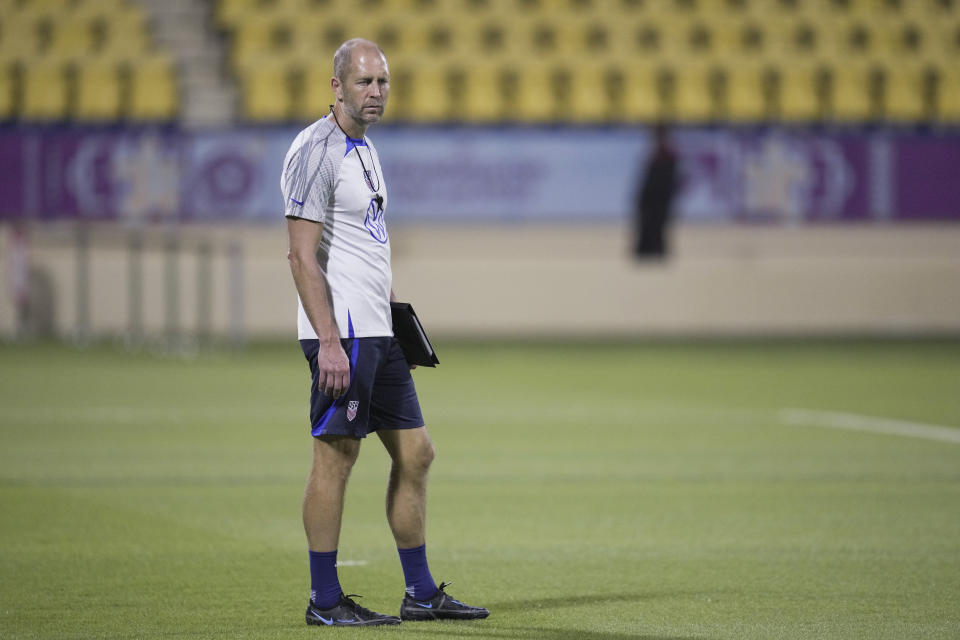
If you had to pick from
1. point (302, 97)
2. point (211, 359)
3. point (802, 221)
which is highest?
point (302, 97)

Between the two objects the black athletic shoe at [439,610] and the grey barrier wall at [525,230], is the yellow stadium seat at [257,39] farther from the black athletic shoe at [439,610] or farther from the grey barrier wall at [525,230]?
the black athletic shoe at [439,610]

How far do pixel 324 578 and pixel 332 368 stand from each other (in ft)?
2.71

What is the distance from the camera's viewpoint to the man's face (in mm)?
5625

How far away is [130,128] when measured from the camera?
22438mm

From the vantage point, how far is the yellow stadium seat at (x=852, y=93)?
79.1ft

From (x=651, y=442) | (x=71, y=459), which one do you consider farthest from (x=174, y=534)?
(x=651, y=442)

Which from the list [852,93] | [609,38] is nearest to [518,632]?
[609,38]

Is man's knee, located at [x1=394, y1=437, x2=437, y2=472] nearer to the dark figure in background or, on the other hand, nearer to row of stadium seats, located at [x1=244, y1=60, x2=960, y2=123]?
the dark figure in background

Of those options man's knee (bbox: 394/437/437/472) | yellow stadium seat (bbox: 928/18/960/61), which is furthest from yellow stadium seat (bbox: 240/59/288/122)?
man's knee (bbox: 394/437/437/472)

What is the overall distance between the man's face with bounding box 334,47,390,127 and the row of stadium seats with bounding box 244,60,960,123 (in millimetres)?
17440

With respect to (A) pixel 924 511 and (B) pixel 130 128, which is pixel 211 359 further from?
(A) pixel 924 511

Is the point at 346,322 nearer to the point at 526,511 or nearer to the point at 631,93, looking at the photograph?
the point at 526,511

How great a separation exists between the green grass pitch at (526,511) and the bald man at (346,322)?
23 centimetres

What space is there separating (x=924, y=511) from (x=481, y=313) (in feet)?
48.3
